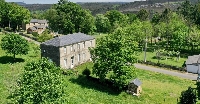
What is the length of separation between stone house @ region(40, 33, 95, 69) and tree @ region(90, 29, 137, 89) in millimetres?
8740

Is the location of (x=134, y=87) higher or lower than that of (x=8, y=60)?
lower

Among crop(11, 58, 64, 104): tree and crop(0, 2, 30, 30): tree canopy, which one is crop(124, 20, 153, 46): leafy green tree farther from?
crop(11, 58, 64, 104): tree

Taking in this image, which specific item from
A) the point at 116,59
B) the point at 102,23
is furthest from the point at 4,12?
the point at 116,59

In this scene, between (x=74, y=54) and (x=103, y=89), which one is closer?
(x=103, y=89)

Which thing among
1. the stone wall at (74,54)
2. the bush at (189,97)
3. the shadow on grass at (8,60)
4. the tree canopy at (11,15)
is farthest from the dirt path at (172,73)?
the tree canopy at (11,15)

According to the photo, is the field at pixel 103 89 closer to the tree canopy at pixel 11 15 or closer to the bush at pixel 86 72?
the bush at pixel 86 72

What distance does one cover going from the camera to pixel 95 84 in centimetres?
4775

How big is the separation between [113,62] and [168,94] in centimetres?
1077

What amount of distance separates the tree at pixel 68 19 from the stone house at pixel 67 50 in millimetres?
28925

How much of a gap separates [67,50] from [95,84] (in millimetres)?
11205

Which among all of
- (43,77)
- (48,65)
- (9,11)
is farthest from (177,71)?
(9,11)

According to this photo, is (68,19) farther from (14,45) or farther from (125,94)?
(125,94)

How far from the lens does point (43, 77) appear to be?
2622 centimetres

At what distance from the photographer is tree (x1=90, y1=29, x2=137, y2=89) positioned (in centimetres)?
4459
